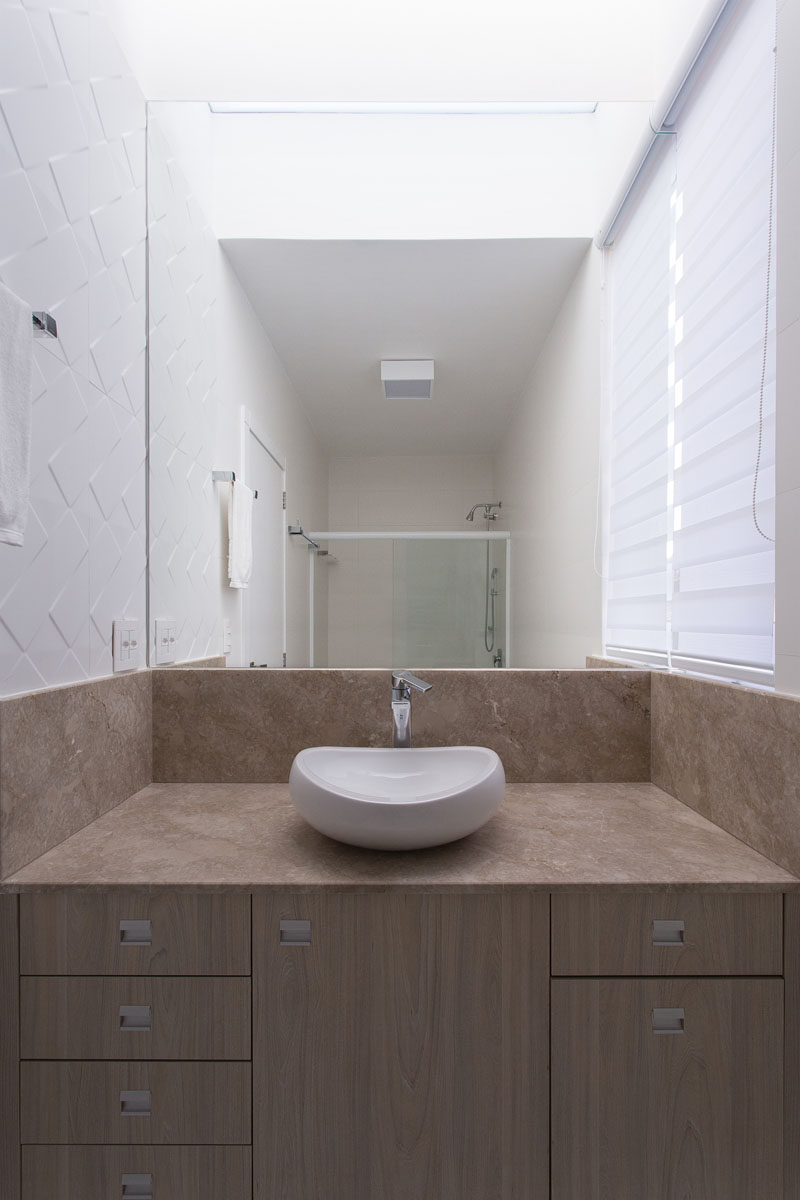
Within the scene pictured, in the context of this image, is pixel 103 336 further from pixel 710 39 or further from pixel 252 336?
pixel 710 39

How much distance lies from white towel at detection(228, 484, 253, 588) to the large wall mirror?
2cm

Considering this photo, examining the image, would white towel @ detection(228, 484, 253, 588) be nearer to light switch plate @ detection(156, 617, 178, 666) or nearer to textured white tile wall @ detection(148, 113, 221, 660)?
textured white tile wall @ detection(148, 113, 221, 660)

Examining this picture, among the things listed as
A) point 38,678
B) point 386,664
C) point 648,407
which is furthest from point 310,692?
point 648,407

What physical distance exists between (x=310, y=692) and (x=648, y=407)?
105cm

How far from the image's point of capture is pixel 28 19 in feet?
3.49

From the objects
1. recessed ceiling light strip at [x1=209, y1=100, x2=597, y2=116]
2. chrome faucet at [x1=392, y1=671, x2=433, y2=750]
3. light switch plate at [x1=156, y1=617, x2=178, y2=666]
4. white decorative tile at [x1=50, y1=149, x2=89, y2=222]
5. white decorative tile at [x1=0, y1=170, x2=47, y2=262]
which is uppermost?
recessed ceiling light strip at [x1=209, y1=100, x2=597, y2=116]

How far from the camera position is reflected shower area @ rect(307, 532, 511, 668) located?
1503 mm
